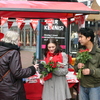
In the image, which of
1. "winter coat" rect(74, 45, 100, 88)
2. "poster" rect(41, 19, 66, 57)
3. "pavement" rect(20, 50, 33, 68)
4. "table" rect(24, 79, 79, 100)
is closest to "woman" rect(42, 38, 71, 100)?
"winter coat" rect(74, 45, 100, 88)

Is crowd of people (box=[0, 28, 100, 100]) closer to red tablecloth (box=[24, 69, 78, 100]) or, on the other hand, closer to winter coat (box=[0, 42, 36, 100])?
winter coat (box=[0, 42, 36, 100])

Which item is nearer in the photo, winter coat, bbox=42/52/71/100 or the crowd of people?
the crowd of people

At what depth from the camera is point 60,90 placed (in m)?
2.98

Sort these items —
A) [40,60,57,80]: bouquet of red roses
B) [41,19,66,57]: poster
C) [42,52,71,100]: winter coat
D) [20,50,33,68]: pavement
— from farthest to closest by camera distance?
1. [20,50,33,68]: pavement
2. [41,19,66,57]: poster
3. [42,52,71,100]: winter coat
4. [40,60,57,80]: bouquet of red roses

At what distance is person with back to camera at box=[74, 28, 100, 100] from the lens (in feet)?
8.47

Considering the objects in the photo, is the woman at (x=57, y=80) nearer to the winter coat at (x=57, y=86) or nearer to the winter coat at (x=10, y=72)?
the winter coat at (x=57, y=86)

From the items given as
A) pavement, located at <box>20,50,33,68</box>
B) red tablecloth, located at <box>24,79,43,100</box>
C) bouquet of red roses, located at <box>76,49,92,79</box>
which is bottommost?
pavement, located at <box>20,50,33,68</box>

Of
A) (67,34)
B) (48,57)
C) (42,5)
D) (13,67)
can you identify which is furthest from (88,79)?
(67,34)

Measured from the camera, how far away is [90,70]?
2559mm

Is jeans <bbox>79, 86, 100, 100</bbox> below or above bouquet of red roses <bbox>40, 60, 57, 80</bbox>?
below

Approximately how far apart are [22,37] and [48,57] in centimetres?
1085

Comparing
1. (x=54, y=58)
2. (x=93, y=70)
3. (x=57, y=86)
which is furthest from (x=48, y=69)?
(x=93, y=70)

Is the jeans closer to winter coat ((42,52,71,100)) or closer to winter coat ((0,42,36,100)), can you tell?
winter coat ((42,52,71,100))

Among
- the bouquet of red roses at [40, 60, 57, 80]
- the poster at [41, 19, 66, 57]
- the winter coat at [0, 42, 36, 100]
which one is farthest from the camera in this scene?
the poster at [41, 19, 66, 57]
